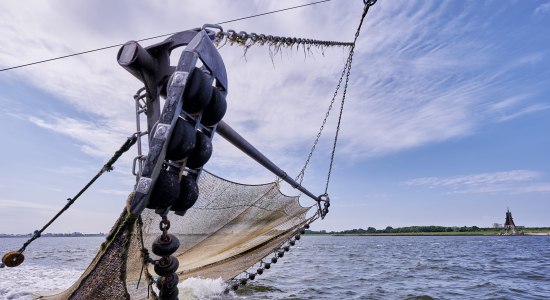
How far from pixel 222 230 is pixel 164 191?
17.3ft

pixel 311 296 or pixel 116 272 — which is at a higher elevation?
pixel 116 272

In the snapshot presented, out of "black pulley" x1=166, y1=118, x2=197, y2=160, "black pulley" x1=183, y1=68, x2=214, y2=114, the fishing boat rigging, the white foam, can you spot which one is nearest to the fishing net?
the fishing boat rigging

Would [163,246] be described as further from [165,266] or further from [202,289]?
[202,289]

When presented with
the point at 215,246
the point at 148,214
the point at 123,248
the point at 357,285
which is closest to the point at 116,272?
the point at 123,248

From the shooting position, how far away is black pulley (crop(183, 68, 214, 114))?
240 centimetres

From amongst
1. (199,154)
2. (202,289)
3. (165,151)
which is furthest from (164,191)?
(202,289)

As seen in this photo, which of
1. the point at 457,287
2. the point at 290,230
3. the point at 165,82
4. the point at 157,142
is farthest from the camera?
the point at 457,287

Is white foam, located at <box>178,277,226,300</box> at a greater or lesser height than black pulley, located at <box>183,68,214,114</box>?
lesser

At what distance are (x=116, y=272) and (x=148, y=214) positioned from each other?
2.23 m

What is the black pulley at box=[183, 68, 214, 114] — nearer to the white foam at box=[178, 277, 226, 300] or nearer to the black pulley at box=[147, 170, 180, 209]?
the black pulley at box=[147, 170, 180, 209]

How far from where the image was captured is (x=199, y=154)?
8.65 feet

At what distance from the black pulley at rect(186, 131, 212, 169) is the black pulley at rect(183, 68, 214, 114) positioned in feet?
0.78

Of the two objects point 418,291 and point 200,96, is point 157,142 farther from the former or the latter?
point 418,291

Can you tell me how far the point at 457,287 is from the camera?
13.5m
